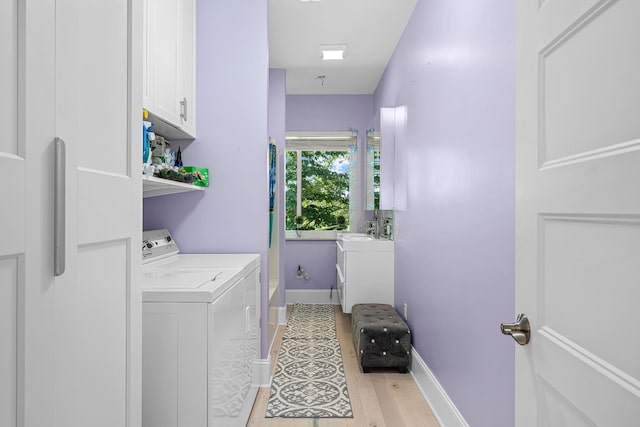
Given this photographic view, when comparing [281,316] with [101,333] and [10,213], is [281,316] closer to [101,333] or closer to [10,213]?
[101,333]

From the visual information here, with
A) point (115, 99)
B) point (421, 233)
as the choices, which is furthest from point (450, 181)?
point (115, 99)

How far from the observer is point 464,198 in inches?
76.9

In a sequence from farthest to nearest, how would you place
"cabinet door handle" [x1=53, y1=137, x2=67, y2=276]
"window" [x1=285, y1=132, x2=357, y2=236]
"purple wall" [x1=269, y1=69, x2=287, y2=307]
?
"window" [x1=285, y1=132, x2=357, y2=236] < "purple wall" [x1=269, y1=69, x2=287, y2=307] < "cabinet door handle" [x1=53, y1=137, x2=67, y2=276]

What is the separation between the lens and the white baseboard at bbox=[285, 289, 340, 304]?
5.11 meters

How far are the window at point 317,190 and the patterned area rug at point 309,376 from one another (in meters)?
1.44

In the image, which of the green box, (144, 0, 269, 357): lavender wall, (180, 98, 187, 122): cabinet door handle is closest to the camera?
(180, 98, 187, 122): cabinet door handle

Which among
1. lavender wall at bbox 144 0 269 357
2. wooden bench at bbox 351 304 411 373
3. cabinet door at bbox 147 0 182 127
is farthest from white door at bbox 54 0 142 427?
wooden bench at bbox 351 304 411 373

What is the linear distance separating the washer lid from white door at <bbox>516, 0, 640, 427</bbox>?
1033mm

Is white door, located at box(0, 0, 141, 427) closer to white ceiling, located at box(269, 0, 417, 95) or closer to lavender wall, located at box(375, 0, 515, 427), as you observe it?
lavender wall, located at box(375, 0, 515, 427)

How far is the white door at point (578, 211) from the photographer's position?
2.06 feet

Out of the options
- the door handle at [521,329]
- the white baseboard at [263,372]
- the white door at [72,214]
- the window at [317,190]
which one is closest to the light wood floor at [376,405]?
the white baseboard at [263,372]

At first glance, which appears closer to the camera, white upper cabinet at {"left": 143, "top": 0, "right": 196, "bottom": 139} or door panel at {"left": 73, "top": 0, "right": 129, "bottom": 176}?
door panel at {"left": 73, "top": 0, "right": 129, "bottom": 176}

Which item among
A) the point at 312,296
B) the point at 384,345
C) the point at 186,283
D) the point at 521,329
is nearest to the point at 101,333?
the point at 186,283

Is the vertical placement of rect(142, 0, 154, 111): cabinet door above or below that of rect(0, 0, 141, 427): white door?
above
